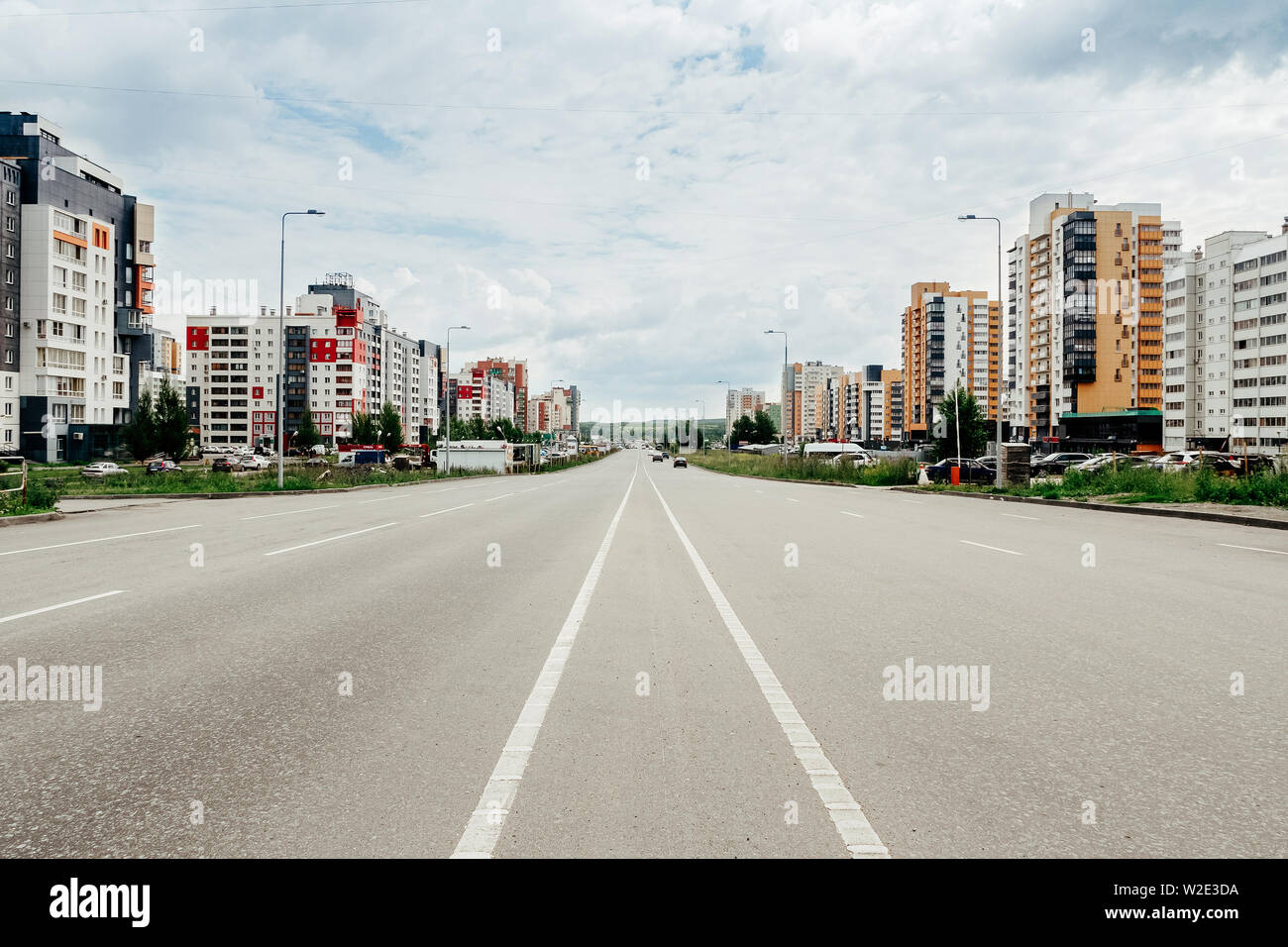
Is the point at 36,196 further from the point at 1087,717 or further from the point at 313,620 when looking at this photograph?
the point at 1087,717

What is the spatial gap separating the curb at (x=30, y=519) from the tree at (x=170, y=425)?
50654 millimetres

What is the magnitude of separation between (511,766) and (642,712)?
1.13 metres

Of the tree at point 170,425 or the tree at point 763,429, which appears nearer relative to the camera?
the tree at point 170,425

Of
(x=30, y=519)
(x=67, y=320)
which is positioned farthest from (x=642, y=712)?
(x=67, y=320)

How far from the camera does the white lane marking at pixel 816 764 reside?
3346 millimetres

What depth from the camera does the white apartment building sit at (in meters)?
74.3

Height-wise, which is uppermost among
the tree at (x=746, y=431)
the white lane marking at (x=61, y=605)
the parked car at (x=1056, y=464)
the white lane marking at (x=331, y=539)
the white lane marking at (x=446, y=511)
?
the tree at (x=746, y=431)

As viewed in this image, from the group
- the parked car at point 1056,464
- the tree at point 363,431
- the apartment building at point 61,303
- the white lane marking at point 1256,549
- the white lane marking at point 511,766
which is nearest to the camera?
the white lane marking at point 511,766

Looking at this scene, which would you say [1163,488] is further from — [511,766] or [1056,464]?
[1056,464]

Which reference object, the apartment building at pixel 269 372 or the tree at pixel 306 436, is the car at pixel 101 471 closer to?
the tree at pixel 306 436

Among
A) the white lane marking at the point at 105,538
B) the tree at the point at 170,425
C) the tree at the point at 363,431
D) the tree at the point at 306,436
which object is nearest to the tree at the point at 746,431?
the tree at the point at 363,431

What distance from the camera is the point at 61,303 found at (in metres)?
76.9

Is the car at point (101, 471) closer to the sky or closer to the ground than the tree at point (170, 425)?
closer to the ground
